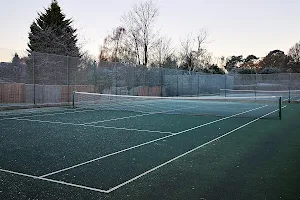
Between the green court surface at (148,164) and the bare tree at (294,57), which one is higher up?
the bare tree at (294,57)

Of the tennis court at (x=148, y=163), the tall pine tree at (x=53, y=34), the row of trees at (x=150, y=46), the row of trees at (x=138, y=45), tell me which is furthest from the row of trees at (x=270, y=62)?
the tennis court at (x=148, y=163)

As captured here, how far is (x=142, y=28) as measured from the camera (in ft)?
117

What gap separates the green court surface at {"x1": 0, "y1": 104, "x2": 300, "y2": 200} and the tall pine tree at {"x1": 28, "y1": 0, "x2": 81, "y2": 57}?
2178 centimetres

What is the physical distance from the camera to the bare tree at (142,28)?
117ft

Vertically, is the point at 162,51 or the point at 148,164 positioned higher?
the point at 162,51

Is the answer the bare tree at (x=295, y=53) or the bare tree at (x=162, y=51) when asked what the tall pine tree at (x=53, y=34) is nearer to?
the bare tree at (x=162, y=51)

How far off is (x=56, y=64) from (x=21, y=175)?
1312 cm

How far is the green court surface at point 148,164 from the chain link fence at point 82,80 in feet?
23.2

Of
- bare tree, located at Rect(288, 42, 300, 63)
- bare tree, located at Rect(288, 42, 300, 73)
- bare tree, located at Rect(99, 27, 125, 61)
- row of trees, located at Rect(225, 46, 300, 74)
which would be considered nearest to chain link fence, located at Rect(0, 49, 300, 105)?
bare tree, located at Rect(99, 27, 125, 61)

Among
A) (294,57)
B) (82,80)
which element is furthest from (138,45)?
(294,57)

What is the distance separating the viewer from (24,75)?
603 inches

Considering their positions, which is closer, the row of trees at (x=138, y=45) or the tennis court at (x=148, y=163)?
the tennis court at (x=148, y=163)

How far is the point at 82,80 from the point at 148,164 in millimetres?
14152

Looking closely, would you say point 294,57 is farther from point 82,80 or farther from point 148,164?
point 148,164
